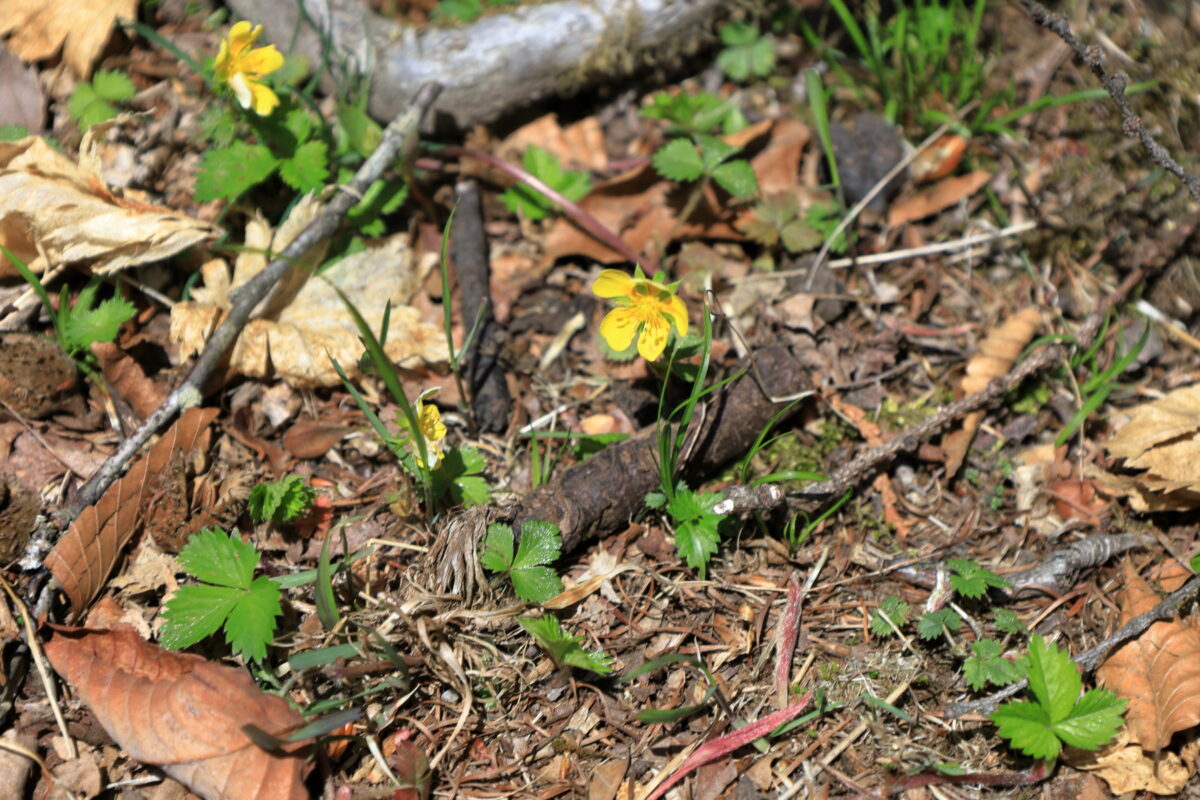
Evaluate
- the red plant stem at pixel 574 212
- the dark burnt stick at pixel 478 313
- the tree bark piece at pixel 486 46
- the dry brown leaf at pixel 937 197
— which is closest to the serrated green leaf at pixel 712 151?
the red plant stem at pixel 574 212

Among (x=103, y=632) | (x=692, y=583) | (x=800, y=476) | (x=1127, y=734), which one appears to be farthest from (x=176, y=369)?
(x=1127, y=734)

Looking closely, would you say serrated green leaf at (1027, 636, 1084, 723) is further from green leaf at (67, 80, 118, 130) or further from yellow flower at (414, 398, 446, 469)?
green leaf at (67, 80, 118, 130)

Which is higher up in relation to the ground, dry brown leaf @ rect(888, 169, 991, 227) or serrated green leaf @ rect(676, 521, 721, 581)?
dry brown leaf @ rect(888, 169, 991, 227)

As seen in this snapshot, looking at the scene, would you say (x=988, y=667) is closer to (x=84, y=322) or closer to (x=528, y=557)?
(x=528, y=557)

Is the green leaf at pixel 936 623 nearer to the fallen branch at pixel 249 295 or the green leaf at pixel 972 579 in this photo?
the green leaf at pixel 972 579

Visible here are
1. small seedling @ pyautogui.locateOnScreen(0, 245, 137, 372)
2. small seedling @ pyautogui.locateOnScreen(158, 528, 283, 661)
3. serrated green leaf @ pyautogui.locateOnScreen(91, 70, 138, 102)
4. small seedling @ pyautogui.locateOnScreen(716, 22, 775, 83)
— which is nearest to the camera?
small seedling @ pyautogui.locateOnScreen(158, 528, 283, 661)

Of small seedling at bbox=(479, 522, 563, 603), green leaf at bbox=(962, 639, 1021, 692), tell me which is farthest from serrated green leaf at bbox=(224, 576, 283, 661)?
green leaf at bbox=(962, 639, 1021, 692)
